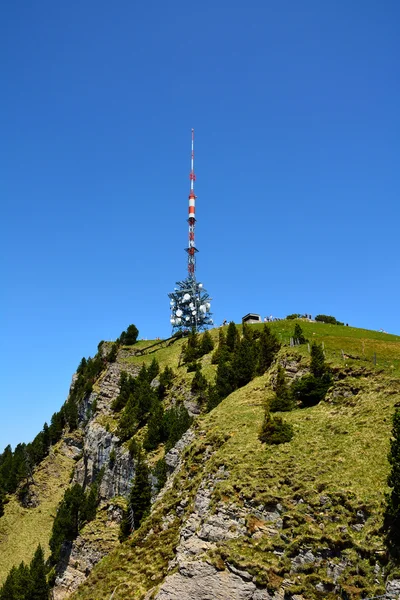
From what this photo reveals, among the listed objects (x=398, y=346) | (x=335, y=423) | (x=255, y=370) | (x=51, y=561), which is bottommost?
(x=51, y=561)

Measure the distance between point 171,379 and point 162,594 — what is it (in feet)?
179

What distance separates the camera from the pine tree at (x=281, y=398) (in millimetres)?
48219

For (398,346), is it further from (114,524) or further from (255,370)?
(114,524)

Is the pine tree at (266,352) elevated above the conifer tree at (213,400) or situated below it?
above

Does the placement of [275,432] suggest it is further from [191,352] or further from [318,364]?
[191,352]

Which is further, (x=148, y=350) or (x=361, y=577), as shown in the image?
(x=148, y=350)

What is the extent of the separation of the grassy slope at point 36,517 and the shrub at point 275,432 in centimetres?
5290

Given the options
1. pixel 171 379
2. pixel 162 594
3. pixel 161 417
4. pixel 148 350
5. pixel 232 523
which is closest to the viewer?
pixel 162 594

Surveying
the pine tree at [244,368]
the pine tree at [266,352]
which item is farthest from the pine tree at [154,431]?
the pine tree at [266,352]

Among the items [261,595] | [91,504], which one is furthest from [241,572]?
[91,504]

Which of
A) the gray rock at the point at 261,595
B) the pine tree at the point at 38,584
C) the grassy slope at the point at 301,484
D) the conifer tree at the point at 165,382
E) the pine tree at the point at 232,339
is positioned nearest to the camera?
the gray rock at the point at 261,595

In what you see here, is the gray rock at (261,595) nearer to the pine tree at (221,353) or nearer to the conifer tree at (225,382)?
the conifer tree at (225,382)

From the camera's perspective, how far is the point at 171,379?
277ft

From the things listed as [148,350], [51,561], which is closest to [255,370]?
[51,561]
